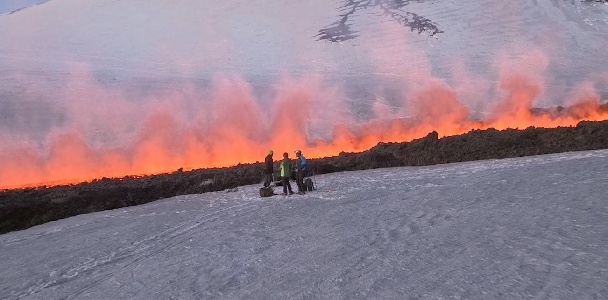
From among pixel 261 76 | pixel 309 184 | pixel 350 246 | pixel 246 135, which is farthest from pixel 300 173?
pixel 261 76

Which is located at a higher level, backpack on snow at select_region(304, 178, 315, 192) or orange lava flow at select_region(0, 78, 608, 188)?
orange lava flow at select_region(0, 78, 608, 188)

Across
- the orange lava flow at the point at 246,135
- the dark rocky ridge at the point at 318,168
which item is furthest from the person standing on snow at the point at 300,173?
the orange lava flow at the point at 246,135

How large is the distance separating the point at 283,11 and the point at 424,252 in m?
31.8

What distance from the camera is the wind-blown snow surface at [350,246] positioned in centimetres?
584

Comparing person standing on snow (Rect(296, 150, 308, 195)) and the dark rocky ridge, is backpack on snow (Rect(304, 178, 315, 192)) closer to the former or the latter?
person standing on snow (Rect(296, 150, 308, 195))

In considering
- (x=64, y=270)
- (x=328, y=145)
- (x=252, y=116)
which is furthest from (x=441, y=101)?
(x=64, y=270)

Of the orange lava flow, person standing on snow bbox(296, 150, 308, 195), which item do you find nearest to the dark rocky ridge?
the orange lava flow

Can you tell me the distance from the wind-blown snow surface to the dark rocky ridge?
185 centimetres

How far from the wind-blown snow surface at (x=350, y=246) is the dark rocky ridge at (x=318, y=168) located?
72.7 inches

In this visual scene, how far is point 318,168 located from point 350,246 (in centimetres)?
1061

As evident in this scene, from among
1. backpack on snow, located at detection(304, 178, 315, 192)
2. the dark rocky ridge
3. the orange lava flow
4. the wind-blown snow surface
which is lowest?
the wind-blown snow surface

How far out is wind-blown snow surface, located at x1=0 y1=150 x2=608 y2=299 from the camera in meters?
5.84

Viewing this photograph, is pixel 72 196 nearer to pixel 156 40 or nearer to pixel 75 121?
pixel 75 121

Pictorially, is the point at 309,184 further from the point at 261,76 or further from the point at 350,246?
the point at 261,76
